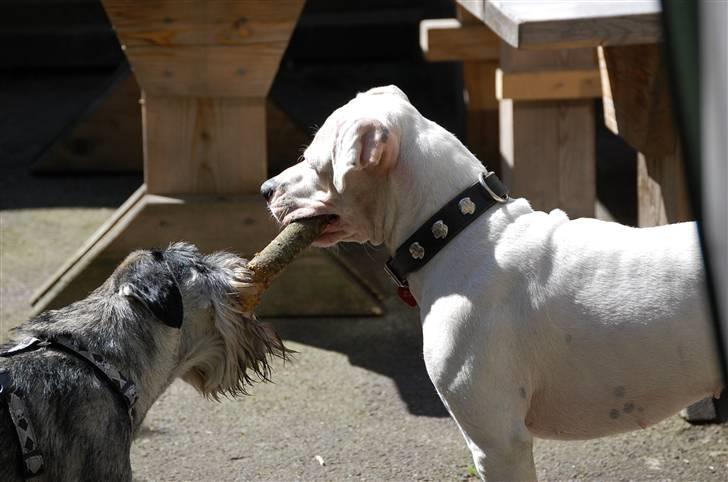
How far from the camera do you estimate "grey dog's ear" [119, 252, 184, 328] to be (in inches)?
120

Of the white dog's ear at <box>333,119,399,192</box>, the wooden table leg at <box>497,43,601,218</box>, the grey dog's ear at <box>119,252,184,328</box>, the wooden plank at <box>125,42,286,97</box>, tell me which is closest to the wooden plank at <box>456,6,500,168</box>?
the wooden table leg at <box>497,43,601,218</box>

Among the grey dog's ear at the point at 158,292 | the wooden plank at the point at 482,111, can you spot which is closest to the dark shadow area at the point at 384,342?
the grey dog's ear at the point at 158,292

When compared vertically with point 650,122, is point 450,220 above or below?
above

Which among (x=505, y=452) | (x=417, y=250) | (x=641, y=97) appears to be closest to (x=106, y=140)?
(x=641, y=97)

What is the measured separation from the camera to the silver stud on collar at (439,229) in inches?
121

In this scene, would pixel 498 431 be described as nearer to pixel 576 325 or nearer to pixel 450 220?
pixel 576 325

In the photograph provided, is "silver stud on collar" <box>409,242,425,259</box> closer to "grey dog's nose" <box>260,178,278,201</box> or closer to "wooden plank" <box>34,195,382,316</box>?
"grey dog's nose" <box>260,178,278,201</box>

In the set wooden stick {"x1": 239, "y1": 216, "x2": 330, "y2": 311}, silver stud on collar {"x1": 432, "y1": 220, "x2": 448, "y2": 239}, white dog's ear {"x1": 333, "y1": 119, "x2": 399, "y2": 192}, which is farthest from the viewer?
wooden stick {"x1": 239, "y1": 216, "x2": 330, "y2": 311}

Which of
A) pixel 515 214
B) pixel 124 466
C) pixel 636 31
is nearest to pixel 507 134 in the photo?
pixel 636 31

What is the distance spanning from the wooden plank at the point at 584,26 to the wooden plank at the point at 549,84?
1.77m

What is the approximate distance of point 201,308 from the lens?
10.4ft

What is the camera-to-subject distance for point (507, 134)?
19.4ft

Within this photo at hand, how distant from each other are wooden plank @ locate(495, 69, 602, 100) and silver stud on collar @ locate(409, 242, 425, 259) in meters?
2.72

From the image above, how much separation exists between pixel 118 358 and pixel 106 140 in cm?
586
